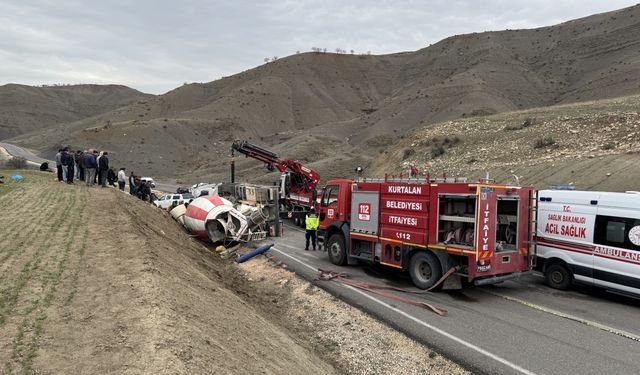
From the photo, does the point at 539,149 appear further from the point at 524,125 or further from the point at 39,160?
the point at 39,160

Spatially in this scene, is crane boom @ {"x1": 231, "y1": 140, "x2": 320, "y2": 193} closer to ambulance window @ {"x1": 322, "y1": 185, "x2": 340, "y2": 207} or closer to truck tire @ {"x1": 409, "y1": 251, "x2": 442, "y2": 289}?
ambulance window @ {"x1": 322, "y1": 185, "x2": 340, "y2": 207}

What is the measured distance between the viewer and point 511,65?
83250mm

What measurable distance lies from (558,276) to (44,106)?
565 feet

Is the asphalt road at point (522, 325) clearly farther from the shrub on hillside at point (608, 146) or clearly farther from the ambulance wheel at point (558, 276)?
the shrub on hillside at point (608, 146)

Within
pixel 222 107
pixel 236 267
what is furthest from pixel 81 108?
pixel 236 267

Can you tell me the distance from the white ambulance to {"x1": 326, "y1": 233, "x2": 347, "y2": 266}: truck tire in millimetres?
5948

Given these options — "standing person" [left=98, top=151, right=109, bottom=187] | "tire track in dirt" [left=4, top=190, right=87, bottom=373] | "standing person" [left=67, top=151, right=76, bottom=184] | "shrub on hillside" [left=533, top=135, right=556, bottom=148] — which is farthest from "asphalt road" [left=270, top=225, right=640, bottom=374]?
"shrub on hillside" [left=533, top=135, right=556, bottom=148]

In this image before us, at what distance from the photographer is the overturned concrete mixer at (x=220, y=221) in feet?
64.2

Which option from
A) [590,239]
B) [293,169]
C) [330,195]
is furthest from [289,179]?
[590,239]

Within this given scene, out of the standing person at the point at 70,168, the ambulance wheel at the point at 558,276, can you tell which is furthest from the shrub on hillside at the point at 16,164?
the ambulance wheel at the point at 558,276

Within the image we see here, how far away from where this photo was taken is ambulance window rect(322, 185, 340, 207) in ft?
54.3

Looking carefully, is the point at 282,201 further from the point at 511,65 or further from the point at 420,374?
the point at 511,65

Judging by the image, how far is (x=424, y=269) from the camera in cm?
1248

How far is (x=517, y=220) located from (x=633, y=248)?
265 cm
